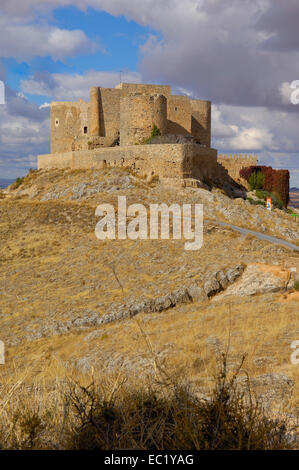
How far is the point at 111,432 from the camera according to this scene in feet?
10.0

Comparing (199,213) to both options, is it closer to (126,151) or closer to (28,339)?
(126,151)

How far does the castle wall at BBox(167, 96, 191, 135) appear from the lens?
40.5 metres

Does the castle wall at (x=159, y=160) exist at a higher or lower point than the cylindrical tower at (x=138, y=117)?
lower

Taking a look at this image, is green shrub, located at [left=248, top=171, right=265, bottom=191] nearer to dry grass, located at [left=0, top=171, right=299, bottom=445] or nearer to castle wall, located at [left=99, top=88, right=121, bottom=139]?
castle wall, located at [left=99, top=88, right=121, bottom=139]

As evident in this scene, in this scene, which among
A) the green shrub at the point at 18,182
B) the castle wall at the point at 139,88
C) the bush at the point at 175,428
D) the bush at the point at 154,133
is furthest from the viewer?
the green shrub at the point at 18,182

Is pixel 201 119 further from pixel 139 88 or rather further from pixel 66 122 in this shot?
pixel 66 122

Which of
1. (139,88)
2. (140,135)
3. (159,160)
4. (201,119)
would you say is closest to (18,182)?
(140,135)

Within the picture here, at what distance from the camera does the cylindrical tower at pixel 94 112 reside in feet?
132

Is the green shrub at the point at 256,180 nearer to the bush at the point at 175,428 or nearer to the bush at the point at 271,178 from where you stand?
the bush at the point at 271,178

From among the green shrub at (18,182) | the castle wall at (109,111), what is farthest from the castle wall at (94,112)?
the green shrub at (18,182)

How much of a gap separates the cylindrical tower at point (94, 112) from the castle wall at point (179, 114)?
7640 mm

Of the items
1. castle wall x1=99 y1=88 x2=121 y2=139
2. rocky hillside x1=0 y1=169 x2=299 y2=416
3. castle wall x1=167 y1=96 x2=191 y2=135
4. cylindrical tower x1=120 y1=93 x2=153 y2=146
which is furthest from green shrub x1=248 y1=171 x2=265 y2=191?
castle wall x1=99 y1=88 x2=121 y2=139

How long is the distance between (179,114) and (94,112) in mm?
9190
